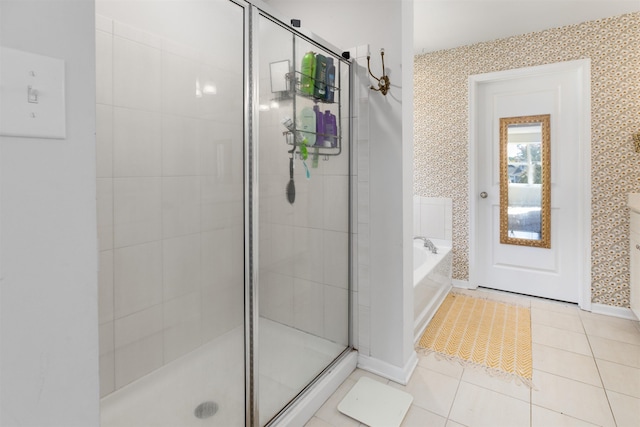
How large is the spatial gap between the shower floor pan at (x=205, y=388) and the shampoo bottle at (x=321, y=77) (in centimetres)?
109

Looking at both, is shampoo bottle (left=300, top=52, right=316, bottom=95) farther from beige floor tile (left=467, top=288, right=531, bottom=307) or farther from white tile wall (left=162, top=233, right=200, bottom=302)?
beige floor tile (left=467, top=288, right=531, bottom=307)

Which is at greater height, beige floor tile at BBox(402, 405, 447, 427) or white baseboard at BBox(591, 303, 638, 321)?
white baseboard at BBox(591, 303, 638, 321)

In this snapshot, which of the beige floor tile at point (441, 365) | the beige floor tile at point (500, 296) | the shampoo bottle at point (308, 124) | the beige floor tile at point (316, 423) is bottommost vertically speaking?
the beige floor tile at point (316, 423)

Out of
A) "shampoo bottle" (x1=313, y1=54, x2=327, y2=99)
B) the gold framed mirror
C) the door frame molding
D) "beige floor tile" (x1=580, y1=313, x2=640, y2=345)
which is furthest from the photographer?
the gold framed mirror


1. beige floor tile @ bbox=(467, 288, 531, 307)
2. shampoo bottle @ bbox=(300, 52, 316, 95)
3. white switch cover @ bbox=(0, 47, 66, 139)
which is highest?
shampoo bottle @ bbox=(300, 52, 316, 95)

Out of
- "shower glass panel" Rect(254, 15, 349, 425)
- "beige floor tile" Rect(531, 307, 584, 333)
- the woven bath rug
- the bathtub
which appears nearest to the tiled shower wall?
"shower glass panel" Rect(254, 15, 349, 425)

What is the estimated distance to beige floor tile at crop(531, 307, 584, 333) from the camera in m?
2.51

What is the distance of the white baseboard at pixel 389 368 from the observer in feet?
6.09

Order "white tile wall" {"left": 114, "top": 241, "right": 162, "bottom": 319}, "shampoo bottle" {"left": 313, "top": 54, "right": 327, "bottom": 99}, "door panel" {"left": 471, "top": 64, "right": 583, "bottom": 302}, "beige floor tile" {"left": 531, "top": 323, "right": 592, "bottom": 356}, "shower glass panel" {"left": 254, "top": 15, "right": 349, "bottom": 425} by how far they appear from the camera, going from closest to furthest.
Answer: "white tile wall" {"left": 114, "top": 241, "right": 162, "bottom": 319} → "shower glass panel" {"left": 254, "top": 15, "right": 349, "bottom": 425} → "shampoo bottle" {"left": 313, "top": 54, "right": 327, "bottom": 99} → "beige floor tile" {"left": 531, "top": 323, "right": 592, "bottom": 356} → "door panel" {"left": 471, "top": 64, "right": 583, "bottom": 302}

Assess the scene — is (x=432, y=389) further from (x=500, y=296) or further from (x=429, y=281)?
(x=500, y=296)

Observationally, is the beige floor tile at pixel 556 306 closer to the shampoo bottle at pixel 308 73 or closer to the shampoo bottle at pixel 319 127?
the shampoo bottle at pixel 319 127

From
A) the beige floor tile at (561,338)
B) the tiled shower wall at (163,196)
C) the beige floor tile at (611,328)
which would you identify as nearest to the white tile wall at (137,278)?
the tiled shower wall at (163,196)

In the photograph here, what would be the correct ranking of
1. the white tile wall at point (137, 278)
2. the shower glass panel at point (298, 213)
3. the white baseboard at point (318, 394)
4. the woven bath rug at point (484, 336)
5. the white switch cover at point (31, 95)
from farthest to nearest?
1. the woven bath rug at point (484, 336)
2. the white baseboard at point (318, 394)
3. the shower glass panel at point (298, 213)
4. the white tile wall at point (137, 278)
5. the white switch cover at point (31, 95)

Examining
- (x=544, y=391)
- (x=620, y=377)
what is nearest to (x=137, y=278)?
(x=544, y=391)
